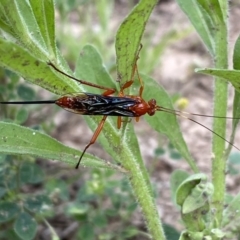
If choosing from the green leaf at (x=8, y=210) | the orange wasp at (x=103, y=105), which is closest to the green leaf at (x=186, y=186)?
the orange wasp at (x=103, y=105)

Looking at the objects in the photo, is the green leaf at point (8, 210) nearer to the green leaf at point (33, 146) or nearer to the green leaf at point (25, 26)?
the green leaf at point (33, 146)

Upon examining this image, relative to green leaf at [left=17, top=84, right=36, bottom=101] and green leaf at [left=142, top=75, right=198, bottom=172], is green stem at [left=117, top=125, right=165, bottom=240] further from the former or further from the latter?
green leaf at [left=17, top=84, right=36, bottom=101]

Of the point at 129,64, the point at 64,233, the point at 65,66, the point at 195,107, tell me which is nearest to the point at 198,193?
the point at 129,64

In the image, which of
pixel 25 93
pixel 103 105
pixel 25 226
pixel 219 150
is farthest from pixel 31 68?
pixel 25 93

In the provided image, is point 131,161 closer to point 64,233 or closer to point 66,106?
point 66,106

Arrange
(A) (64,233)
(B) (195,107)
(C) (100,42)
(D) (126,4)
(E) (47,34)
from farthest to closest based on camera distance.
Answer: (D) (126,4)
(C) (100,42)
(B) (195,107)
(A) (64,233)
(E) (47,34)

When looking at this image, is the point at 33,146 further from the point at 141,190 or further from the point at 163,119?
the point at 163,119
